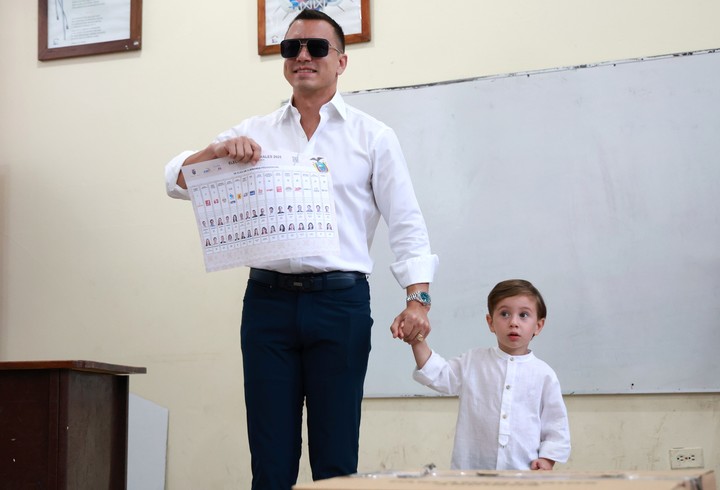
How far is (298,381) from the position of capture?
215cm

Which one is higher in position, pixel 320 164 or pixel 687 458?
pixel 320 164

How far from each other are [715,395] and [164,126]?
2616mm

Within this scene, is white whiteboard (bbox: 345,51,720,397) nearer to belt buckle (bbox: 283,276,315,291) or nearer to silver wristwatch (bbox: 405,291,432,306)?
silver wristwatch (bbox: 405,291,432,306)

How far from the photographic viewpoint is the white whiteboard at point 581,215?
3432 mm

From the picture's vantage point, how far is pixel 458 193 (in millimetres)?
3674

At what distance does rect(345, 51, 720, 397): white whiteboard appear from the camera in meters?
3.43

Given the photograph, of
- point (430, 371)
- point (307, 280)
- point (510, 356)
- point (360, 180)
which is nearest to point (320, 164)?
point (360, 180)

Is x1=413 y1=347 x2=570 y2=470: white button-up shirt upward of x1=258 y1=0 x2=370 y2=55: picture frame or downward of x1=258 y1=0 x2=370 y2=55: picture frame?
downward

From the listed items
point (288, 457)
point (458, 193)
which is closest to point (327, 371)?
point (288, 457)

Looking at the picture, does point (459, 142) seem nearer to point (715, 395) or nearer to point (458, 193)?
point (458, 193)

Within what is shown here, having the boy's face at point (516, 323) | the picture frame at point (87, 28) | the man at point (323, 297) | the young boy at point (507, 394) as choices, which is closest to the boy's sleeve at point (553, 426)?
the young boy at point (507, 394)

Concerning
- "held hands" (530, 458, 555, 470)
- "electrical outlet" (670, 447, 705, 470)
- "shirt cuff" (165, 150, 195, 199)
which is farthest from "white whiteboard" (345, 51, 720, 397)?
"shirt cuff" (165, 150, 195, 199)

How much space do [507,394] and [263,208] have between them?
83 centimetres

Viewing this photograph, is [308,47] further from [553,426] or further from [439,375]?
[553,426]
